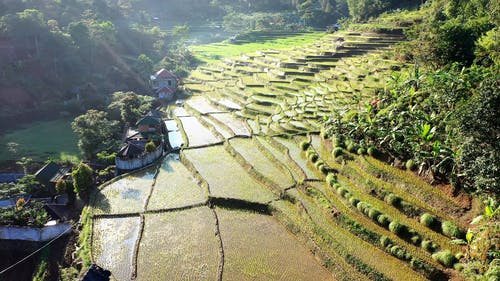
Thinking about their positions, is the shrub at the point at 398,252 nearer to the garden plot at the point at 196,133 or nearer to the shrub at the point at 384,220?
the shrub at the point at 384,220

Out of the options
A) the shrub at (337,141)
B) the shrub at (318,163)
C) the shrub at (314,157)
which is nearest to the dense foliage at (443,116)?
the shrub at (337,141)

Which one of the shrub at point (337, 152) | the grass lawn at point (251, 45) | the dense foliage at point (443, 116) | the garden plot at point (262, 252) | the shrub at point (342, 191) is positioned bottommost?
the garden plot at point (262, 252)

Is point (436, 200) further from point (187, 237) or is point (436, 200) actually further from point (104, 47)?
point (104, 47)

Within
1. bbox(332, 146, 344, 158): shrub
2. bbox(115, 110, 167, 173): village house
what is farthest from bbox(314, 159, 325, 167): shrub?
bbox(115, 110, 167, 173): village house

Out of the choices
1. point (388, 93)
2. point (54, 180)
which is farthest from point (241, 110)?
point (54, 180)

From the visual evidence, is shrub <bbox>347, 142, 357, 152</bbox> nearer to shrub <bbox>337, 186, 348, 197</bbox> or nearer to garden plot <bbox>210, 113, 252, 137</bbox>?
shrub <bbox>337, 186, 348, 197</bbox>

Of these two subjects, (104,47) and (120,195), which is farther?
(104,47)

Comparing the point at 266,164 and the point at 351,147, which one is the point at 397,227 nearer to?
the point at 351,147
